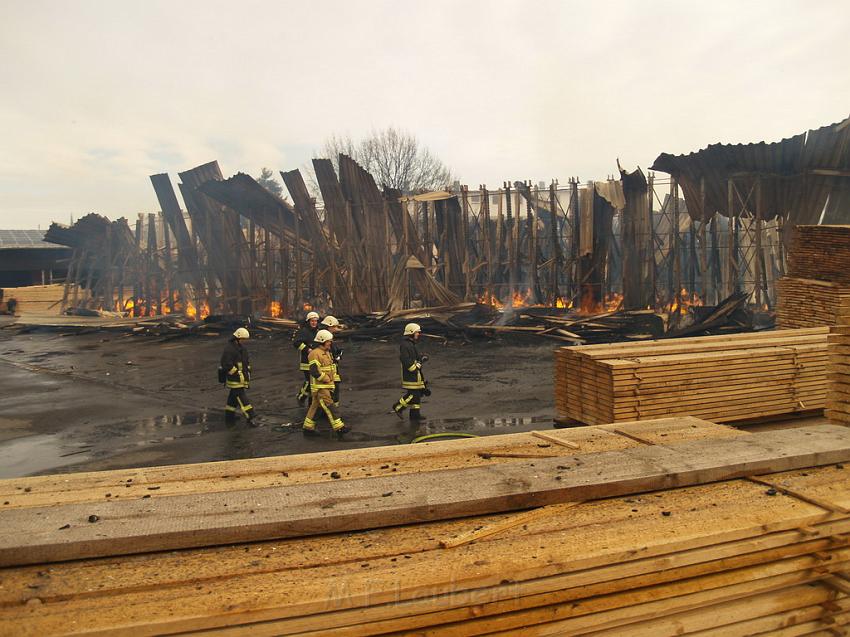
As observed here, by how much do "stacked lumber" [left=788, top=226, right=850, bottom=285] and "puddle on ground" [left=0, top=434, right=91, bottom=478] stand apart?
12517 millimetres

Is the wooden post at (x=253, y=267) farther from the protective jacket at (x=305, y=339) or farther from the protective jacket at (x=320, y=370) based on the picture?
the protective jacket at (x=320, y=370)

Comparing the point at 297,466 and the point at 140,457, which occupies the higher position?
the point at 297,466

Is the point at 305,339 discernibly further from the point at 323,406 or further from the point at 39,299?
the point at 39,299

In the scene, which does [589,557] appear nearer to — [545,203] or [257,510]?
[257,510]

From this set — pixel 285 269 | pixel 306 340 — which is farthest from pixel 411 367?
pixel 285 269

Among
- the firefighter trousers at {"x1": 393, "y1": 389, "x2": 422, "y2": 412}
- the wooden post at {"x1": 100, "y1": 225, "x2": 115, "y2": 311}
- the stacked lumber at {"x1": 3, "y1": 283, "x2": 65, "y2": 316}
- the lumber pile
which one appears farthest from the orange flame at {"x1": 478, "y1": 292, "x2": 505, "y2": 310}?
the stacked lumber at {"x1": 3, "y1": 283, "x2": 65, "y2": 316}

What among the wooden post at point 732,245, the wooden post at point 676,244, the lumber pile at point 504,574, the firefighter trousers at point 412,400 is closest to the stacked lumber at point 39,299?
the wooden post at point 676,244

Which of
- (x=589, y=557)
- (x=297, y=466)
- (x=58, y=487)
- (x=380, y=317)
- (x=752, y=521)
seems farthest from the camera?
(x=380, y=317)

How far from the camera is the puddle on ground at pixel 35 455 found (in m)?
9.25

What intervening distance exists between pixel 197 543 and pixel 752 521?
2.38 metres

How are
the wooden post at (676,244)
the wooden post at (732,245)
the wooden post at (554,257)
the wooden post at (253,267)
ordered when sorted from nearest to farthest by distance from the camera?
the wooden post at (732,245) → the wooden post at (676,244) → the wooden post at (554,257) → the wooden post at (253,267)

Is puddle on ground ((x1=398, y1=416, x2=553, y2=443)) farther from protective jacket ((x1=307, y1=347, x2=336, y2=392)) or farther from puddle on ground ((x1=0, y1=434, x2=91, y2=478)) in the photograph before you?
puddle on ground ((x1=0, y1=434, x2=91, y2=478))

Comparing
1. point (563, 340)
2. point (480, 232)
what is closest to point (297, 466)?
point (563, 340)

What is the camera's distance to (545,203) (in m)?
23.3
